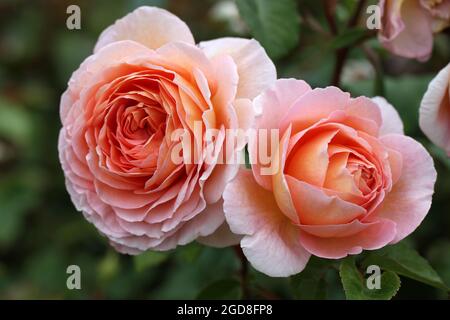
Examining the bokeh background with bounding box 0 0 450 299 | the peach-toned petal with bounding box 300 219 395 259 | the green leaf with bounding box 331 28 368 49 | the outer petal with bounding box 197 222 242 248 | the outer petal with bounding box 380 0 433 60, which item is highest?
the outer petal with bounding box 380 0 433 60

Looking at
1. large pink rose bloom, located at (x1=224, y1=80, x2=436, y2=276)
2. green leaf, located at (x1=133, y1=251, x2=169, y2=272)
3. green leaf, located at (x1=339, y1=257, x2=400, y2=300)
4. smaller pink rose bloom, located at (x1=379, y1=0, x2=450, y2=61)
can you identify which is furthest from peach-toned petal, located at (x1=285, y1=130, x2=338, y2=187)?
green leaf, located at (x1=133, y1=251, x2=169, y2=272)

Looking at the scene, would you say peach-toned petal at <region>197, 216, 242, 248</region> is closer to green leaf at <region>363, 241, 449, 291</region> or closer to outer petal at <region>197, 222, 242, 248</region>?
outer petal at <region>197, 222, 242, 248</region>

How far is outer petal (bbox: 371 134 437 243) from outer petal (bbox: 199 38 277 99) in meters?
0.14

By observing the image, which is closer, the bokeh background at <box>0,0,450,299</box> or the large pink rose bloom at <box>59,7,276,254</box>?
the large pink rose bloom at <box>59,7,276,254</box>

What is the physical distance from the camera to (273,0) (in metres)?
1.00

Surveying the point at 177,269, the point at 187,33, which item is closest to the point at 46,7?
the point at 177,269

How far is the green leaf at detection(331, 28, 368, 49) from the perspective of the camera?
0.99 meters

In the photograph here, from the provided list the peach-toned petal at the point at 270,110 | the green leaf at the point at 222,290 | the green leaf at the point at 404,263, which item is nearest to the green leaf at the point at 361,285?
the green leaf at the point at 404,263

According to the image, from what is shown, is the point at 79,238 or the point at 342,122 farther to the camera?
the point at 79,238

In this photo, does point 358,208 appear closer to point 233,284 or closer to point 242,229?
point 242,229

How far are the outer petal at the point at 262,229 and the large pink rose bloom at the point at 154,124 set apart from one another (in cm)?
3

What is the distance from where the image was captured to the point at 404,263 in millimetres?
780

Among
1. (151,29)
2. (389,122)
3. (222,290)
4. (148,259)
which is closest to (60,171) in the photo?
(148,259)
